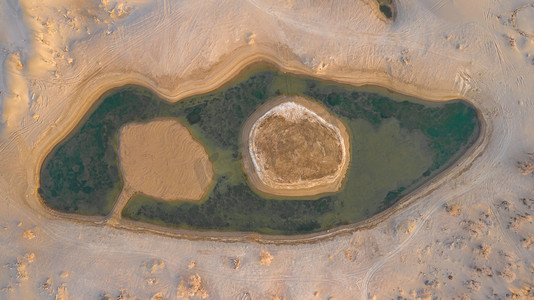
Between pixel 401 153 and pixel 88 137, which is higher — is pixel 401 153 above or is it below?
above

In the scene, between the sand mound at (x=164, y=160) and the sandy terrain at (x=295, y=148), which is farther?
the sand mound at (x=164, y=160)

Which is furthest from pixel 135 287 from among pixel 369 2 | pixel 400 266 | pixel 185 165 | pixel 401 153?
pixel 369 2

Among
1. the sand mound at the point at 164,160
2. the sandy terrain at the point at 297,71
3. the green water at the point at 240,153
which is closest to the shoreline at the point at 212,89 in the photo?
the sandy terrain at the point at 297,71

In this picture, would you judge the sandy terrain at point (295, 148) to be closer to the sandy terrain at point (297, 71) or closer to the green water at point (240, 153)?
the green water at point (240, 153)

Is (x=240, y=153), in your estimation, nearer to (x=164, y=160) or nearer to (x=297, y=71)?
(x=164, y=160)

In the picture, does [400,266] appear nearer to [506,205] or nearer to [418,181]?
[418,181]

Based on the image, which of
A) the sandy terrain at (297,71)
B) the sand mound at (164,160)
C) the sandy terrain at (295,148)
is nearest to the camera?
the sandy terrain at (297,71)

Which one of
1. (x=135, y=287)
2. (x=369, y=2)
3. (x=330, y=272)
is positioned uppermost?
(x=369, y=2)
